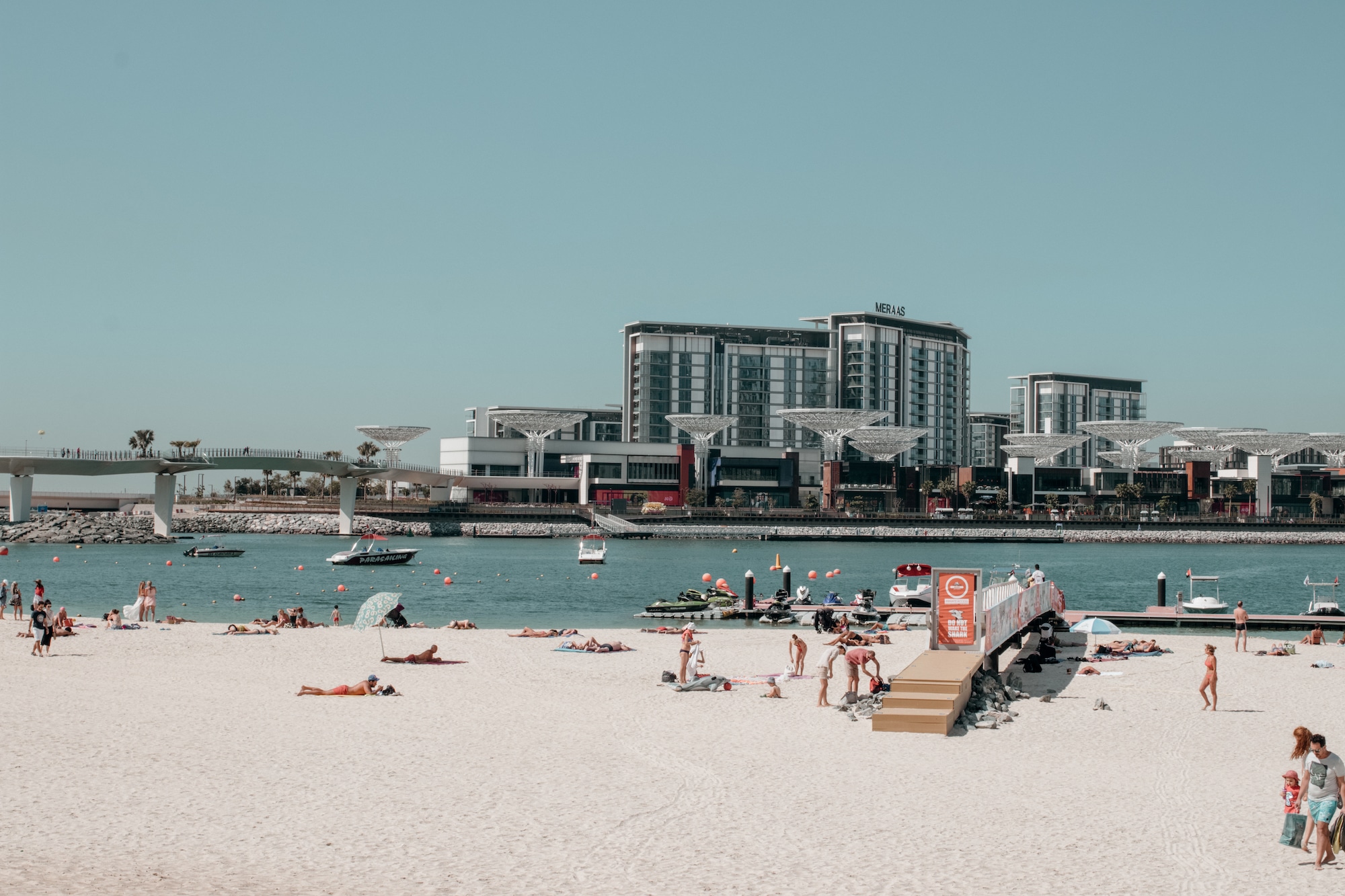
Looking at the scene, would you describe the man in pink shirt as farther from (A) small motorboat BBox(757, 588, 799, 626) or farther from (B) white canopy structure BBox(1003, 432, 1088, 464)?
(B) white canopy structure BBox(1003, 432, 1088, 464)

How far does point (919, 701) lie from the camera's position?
24.4 m

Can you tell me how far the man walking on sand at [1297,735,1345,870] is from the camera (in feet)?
47.9

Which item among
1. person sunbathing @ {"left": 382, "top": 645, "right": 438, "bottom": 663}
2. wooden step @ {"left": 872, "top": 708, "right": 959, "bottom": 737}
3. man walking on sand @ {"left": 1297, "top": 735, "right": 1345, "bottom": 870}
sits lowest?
person sunbathing @ {"left": 382, "top": 645, "right": 438, "bottom": 663}

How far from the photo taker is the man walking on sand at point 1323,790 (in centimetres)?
1459

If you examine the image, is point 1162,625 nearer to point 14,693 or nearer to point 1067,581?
point 1067,581

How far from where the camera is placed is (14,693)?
27.7 metres

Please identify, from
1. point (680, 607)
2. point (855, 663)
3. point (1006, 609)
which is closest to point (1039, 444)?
point (680, 607)

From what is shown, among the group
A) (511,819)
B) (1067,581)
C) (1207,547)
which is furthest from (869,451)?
(511,819)

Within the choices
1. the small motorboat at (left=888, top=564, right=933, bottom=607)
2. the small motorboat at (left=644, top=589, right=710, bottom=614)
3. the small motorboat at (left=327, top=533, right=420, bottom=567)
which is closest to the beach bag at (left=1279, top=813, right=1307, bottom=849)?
the small motorboat at (left=644, top=589, right=710, bottom=614)

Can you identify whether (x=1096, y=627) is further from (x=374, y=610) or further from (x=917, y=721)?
(x=374, y=610)

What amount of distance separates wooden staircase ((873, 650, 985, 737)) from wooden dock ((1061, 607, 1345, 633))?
1112 inches

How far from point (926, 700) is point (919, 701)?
6.0 inches

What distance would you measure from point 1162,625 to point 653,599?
2627 cm

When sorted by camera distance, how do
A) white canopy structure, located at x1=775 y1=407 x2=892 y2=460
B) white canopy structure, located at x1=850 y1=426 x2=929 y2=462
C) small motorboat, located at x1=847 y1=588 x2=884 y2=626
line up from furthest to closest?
white canopy structure, located at x1=850 y1=426 x2=929 y2=462 < white canopy structure, located at x1=775 y1=407 x2=892 y2=460 < small motorboat, located at x1=847 y1=588 x2=884 y2=626
